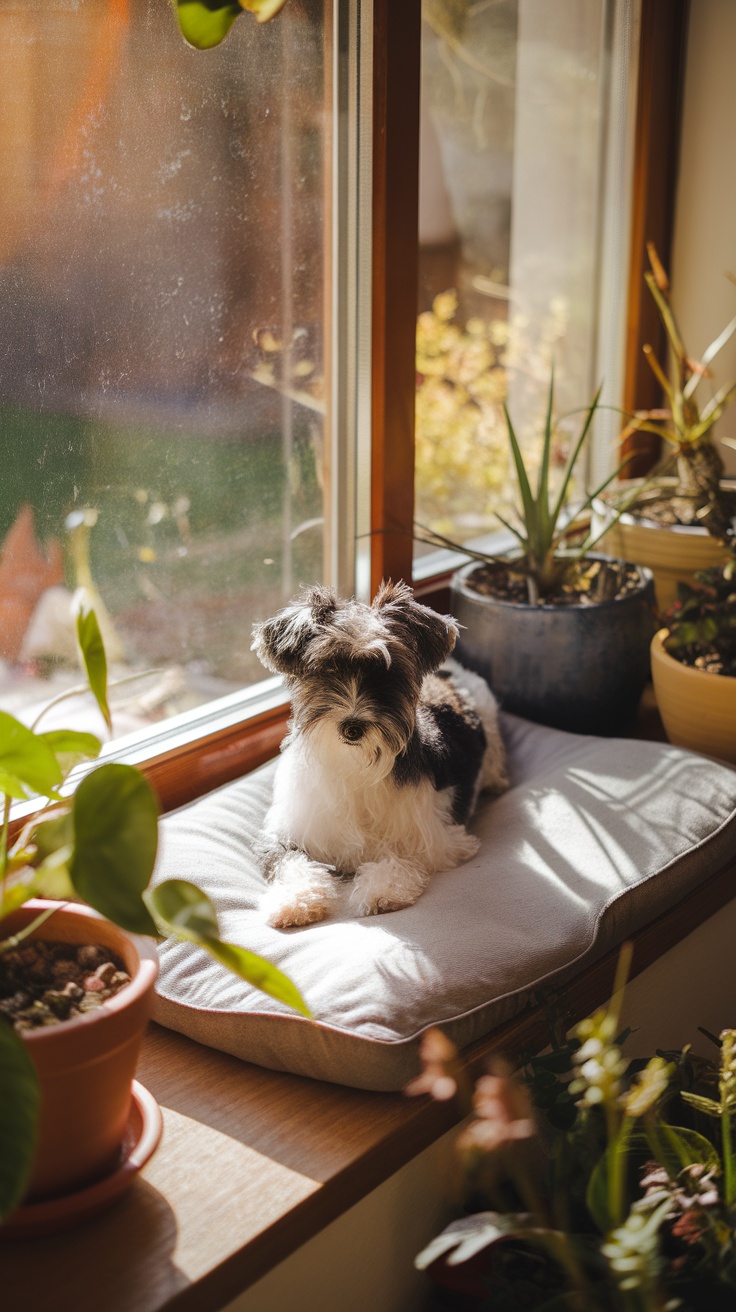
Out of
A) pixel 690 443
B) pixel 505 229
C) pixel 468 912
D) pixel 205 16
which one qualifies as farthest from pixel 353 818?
pixel 505 229

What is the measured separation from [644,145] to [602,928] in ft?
7.34

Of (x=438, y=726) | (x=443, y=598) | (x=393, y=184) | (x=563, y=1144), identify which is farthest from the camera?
(x=443, y=598)

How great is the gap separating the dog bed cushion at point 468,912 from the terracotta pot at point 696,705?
129mm

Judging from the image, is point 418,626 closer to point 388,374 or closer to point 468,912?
Answer: point 468,912

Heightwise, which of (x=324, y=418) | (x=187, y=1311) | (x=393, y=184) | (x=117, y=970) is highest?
(x=393, y=184)

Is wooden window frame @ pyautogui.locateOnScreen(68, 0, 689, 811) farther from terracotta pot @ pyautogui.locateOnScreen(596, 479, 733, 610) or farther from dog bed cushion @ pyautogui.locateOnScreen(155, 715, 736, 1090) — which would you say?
terracotta pot @ pyautogui.locateOnScreen(596, 479, 733, 610)

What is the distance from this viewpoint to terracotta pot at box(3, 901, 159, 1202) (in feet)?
3.78

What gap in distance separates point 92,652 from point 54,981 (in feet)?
1.31

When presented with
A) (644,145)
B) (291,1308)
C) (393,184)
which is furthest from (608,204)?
(291,1308)

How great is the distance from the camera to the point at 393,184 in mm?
2158

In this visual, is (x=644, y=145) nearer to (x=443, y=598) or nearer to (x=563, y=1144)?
(x=443, y=598)

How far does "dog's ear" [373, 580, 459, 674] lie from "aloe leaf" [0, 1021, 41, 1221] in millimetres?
882

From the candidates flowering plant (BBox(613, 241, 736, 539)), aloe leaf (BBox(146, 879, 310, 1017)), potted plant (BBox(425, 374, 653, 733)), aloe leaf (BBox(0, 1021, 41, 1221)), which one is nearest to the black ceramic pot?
potted plant (BBox(425, 374, 653, 733))

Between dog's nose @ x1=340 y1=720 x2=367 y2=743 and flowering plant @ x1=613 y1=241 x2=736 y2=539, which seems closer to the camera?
dog's nose @ x1=340 y1=720 x2=367 y2=743
